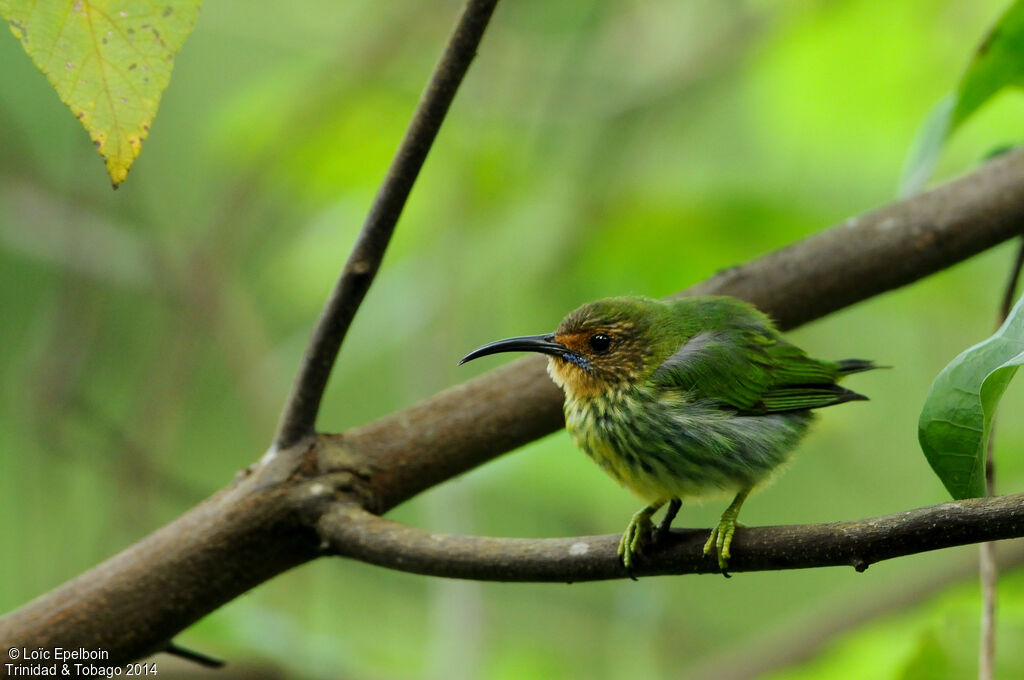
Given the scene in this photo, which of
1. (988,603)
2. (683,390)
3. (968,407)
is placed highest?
(683,390)

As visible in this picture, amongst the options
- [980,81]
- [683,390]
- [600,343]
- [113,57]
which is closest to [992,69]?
[980,81]

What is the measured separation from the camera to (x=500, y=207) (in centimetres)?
392

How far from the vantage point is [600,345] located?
8.95ft

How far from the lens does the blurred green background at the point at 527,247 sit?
357cm

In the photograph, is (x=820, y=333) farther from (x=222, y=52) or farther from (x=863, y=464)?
(x=222, y=52)

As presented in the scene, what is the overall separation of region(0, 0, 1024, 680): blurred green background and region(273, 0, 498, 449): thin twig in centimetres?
92

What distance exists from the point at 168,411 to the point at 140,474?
0.47 m

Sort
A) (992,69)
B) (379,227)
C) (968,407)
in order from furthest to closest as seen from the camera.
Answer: (992,69), (379,227), (968,407)

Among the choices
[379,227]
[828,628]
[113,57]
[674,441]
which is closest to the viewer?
[113,57]

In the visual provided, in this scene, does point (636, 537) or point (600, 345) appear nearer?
point (636, 537)

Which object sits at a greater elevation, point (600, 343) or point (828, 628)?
point (600, 343)

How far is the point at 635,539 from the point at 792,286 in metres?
0.93

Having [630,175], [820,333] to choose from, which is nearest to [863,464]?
[820,333]

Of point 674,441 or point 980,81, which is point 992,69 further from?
point 674,441
